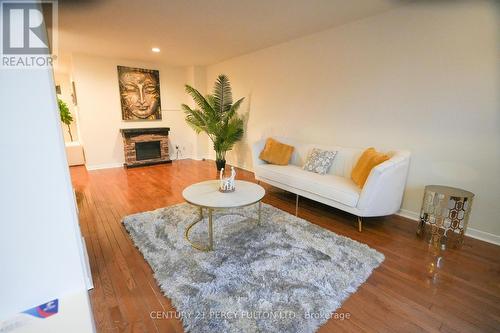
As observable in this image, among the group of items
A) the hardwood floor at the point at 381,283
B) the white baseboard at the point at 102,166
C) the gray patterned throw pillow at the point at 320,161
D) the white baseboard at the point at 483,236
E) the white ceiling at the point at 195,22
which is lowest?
the hardwood floor at the point at 381,283

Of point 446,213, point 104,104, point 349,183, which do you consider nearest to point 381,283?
point 349,183

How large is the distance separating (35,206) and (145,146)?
4.78 m

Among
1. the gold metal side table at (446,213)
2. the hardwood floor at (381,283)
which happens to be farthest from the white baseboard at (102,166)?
the gold metal side table at (446,213)

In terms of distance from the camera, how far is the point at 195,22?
3137mm

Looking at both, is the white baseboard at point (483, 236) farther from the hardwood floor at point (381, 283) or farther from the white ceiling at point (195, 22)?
the white ceiling at point (195, 22)

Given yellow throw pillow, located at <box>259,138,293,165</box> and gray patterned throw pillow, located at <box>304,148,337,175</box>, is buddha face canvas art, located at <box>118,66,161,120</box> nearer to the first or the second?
yellow throw pillow, located at <box>259,138,293,165</box>

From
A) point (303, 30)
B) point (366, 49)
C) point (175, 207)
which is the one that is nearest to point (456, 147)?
point (366, 49)

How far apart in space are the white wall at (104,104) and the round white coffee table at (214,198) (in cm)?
399

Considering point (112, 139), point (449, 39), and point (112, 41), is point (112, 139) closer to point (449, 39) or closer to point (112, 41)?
point (112, 41)

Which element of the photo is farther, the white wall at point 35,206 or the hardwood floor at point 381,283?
the hardwood floor at point 381,283

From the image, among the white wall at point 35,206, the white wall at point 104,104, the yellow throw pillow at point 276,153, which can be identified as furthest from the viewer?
the white wall at point 104,104

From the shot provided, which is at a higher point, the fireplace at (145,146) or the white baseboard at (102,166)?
the fireplace at (145,146)

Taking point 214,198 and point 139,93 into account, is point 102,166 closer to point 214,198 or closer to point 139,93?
point 139,93

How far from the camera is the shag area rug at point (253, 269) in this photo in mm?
1522
